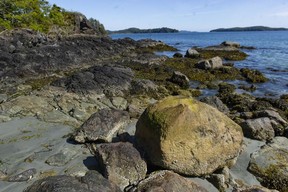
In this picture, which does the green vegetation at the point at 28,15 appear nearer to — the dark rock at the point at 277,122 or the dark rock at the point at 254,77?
the dark rock at the point at 254,77

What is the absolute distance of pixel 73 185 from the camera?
512 centimetres

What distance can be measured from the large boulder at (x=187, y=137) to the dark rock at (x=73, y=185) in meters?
1.83

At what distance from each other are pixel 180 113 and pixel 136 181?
1.88m

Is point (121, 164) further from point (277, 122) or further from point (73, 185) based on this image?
point (277, 122)

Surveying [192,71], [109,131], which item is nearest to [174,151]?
[109,131]

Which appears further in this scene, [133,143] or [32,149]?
[32,149]

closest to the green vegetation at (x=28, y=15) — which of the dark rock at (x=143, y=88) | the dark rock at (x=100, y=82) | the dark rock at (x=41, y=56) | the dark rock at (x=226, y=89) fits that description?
the dark rock at (x=41, y=56)

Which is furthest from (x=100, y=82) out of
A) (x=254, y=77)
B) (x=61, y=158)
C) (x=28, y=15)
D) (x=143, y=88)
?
(x=28, y=15)

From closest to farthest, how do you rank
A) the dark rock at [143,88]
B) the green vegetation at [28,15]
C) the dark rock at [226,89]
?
the dark rock at [143,88] → the dark rock at [226,89] → the green vegetation at [28,15]

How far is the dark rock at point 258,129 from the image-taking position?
31.9ft

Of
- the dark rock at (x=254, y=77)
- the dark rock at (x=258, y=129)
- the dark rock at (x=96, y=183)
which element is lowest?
the dark rock at (x=254, y=77)

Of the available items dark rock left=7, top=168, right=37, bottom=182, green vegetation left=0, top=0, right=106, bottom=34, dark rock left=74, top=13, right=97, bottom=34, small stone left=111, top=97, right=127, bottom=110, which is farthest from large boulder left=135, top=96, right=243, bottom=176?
dark rock left=74, top=13, right=97, bottom=34

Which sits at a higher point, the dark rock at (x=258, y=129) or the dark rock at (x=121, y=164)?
the dark rock at (x=121, y=164)

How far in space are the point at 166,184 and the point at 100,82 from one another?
32.7 feet
